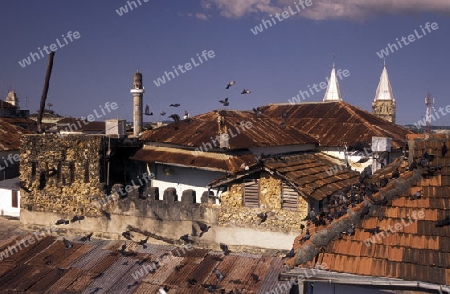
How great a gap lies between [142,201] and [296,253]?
1138 centimetres

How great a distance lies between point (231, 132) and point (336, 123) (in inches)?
340

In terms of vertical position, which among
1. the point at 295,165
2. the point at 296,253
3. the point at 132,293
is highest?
the point at 295,165

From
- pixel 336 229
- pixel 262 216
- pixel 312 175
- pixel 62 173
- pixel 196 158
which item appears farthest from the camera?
pixel 62 173

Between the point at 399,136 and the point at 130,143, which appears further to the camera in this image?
the point at 399,136

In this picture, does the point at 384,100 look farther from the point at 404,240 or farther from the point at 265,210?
the point at 404,240

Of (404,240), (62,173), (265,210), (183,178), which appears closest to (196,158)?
(183,178)

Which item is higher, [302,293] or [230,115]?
[230,115]

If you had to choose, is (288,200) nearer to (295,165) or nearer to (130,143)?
(295,165)

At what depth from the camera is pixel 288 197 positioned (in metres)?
15.4

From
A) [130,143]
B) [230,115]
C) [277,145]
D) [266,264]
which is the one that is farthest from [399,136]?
[266,264]

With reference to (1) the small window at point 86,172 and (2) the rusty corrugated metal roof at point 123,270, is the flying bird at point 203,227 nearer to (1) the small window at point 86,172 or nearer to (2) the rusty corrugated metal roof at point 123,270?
(2) the rusty corrugated metal roof at point 123,270

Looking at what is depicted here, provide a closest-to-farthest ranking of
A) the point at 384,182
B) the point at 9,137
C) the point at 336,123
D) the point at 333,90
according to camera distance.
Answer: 1. the point at 384,182
2. the point at 336,123
3. the point at 9,137
4. the point at 333,90

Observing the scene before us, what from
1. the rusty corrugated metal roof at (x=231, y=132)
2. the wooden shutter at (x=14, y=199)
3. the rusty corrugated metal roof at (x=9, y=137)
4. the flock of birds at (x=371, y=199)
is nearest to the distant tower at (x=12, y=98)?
the rusty corrugated metal roof at (x=9, y=137)

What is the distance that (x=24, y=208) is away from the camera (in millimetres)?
21875
